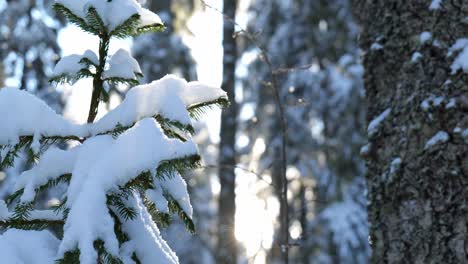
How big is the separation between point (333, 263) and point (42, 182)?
9.83 m

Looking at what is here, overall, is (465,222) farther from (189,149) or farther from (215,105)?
(189,149)

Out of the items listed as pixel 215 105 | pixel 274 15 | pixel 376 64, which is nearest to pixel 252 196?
pixel 274 15

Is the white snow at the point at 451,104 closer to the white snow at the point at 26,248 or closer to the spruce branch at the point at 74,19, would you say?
the spruce branch at the point at 74,19

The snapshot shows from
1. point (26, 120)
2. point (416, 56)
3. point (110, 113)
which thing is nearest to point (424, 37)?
point (416, 56)

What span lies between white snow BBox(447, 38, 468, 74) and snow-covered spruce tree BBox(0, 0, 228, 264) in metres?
1.18

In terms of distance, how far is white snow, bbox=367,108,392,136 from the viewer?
8.73 feet

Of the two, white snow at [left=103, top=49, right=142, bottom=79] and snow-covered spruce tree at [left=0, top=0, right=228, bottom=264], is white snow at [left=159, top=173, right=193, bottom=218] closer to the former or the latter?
snow-covered spruce tree at [left=0, top=0, right=228, bottom=264]

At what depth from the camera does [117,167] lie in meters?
1.53

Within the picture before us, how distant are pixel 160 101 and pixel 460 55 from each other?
1.44 m

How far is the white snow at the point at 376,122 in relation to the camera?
2.66 m

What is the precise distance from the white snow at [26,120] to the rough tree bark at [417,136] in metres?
1.43

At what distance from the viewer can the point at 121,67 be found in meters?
1.95

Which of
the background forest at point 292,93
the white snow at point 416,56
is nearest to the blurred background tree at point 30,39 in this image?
the background forest at point 292,93

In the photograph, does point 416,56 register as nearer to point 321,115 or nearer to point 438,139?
point 438,139
